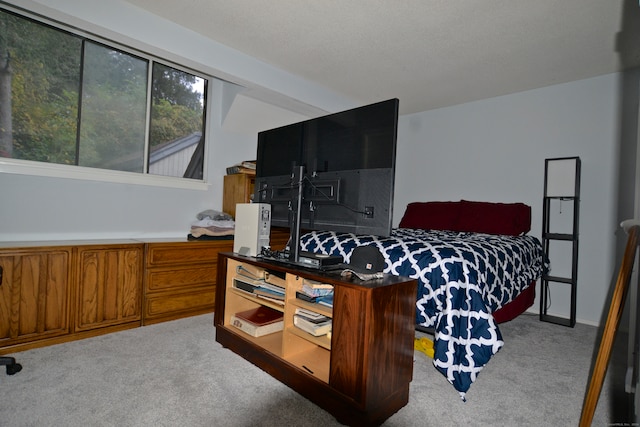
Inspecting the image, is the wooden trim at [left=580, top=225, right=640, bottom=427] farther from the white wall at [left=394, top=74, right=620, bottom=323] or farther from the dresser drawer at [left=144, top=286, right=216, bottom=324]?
the dresser drawer at [left=144, top=286, right=216, bottom=324]

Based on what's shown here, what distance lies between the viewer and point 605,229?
3.03 meters

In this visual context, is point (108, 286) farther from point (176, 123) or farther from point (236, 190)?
point (176, 123)

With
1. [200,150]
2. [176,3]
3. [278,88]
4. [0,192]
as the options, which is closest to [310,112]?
[278,88]

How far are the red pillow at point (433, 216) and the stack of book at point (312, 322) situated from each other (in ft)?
7.70

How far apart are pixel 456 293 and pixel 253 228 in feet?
4.16

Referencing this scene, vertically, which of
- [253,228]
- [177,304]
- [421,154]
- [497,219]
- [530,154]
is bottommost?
[177,304]

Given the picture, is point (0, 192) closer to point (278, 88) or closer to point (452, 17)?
point (278, 88)

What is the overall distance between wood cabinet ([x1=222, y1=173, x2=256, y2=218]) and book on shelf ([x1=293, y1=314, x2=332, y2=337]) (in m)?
1.87

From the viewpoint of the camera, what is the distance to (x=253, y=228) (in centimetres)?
209

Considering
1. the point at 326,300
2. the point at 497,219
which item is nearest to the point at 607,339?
the point at 326,300

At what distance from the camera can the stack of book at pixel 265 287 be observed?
1872 millimetres

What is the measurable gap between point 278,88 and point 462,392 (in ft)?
9.80

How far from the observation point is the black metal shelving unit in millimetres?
2968

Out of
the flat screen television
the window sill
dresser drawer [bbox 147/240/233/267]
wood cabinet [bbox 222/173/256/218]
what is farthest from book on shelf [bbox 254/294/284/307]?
the window sill
